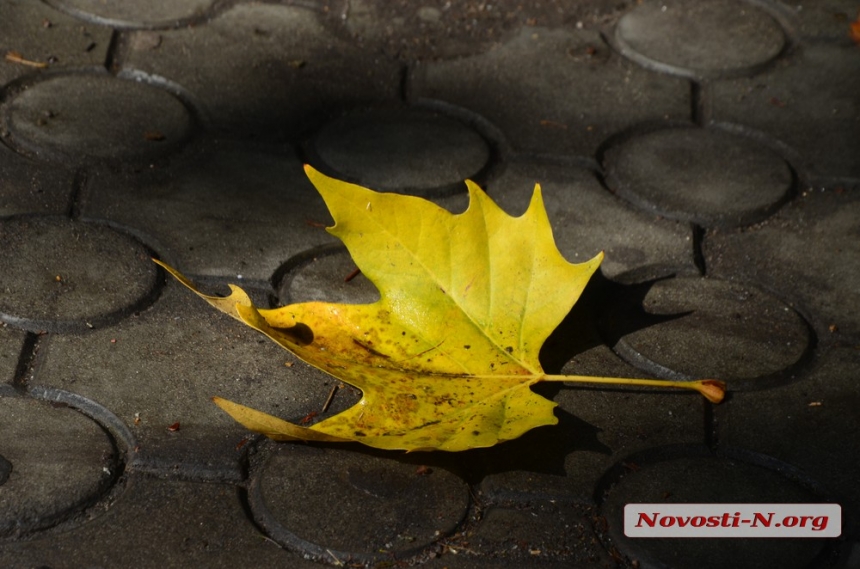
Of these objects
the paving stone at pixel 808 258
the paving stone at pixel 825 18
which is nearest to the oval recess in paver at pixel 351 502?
the paving stone at pixel 808 258

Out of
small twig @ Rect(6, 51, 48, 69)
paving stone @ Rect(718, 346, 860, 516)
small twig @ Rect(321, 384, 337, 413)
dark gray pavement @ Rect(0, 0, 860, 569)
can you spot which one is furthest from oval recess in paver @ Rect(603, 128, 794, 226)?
small twig @ Rect(6, 51, 48, 69)

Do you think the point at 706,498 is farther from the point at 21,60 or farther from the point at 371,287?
the point at 21,60

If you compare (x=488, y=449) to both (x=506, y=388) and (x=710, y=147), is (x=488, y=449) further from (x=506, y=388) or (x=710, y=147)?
(x=710, y=147)

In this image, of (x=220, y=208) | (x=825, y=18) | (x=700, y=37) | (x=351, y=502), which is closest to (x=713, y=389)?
(x=351, y=502)

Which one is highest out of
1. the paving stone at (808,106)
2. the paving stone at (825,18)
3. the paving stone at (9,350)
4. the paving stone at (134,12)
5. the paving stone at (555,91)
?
the paving stone at (825,18)

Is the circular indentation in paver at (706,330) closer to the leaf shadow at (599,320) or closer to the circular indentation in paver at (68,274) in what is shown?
the leaf shadow at (599,320)

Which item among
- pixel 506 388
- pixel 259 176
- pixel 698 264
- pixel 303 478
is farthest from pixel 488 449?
pixel 259 176

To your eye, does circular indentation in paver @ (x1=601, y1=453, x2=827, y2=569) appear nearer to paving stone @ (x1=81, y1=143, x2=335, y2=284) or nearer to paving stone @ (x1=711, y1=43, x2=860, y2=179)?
paving stone @ (x1=81, y1=143, x2=335, y2=284)
